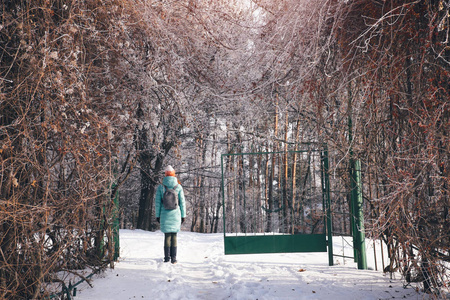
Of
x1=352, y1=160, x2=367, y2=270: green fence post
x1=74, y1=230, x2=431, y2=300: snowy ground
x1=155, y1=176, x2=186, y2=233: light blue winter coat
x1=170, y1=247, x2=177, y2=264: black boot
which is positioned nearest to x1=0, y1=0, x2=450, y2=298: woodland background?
x1=74, y1=230, x2=431, y2=300: snowy ground

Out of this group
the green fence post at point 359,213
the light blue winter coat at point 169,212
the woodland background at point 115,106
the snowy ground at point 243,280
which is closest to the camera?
the woodland background at point 115,106

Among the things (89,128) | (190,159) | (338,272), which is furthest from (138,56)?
(190,159)

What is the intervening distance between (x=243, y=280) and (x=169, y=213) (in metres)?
1.85

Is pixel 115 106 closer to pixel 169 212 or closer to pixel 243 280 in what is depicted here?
pixel 169 212

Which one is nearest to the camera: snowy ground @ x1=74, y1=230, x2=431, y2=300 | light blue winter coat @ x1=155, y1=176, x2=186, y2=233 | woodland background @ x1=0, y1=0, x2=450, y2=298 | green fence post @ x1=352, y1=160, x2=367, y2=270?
woodland background @ x1=0, y1=0, x2=450, y2=298

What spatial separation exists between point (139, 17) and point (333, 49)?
2.37 meters

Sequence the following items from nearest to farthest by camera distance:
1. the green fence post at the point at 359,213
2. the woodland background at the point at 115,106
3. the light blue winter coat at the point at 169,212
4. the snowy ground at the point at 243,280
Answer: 1. the woodland background at the point at 115,106
2. the snowy ground at the point at 243,280
3. the green fence post at the point at 359,213
4. the light blue winter coat at the point at 169,212

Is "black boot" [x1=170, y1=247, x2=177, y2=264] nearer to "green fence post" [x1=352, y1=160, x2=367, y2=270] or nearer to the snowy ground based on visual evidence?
the snowy ground

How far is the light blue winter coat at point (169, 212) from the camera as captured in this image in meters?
6.19

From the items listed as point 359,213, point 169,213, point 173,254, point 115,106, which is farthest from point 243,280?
point 115,106

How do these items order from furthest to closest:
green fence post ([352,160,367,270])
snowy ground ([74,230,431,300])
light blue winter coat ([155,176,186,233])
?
light blue winter coat ([155,176,186,233]), green fence post ([352,160,367,270]), snowy ground ([74,230,431,300])

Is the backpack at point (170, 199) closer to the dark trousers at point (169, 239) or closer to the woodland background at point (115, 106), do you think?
the dark trousers at point (169, 239)

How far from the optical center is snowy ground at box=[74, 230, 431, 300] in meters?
4.34

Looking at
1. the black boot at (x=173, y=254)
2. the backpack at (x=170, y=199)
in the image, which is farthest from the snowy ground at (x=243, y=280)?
the backpack at (x=170, y=199)
